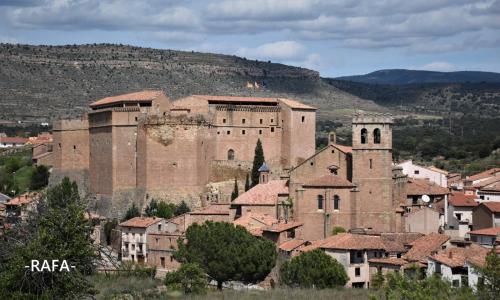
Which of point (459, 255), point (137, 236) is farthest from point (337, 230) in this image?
point (137, 236)

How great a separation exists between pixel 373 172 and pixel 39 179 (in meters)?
29.0

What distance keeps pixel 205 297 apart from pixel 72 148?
30504mm

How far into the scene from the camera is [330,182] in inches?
2108

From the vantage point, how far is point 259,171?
213 feet

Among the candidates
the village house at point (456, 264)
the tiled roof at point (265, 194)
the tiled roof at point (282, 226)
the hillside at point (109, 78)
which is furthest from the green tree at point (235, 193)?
the hillside at point (109, 78)

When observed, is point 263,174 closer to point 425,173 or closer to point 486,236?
point 425,173

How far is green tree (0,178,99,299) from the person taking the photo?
29.8 metres

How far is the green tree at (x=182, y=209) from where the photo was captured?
63713 millimetres

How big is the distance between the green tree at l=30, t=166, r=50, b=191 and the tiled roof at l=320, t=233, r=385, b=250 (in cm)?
3092

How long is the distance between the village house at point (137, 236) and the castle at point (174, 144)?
5.67 m

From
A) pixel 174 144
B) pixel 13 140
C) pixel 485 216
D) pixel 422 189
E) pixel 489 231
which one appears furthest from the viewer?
pixel 13 140

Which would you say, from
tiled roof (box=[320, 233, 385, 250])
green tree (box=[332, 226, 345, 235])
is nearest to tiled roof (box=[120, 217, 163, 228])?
green tree (box=[332, 226, 345, 235])

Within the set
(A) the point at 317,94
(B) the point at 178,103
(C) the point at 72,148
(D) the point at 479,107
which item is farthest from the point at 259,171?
(D) the point at 479,107

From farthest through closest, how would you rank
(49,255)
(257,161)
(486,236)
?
(257,161), (486,236), (49,255)
